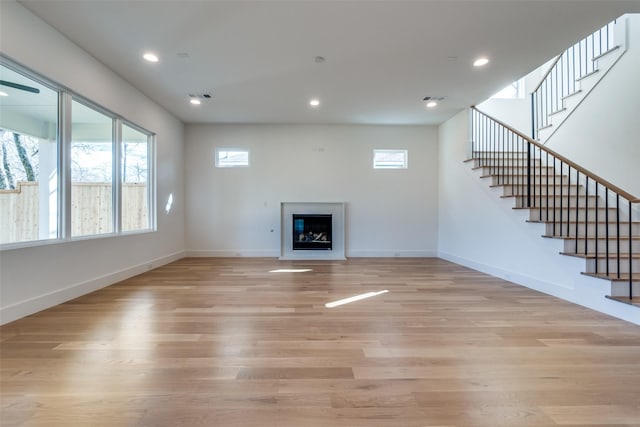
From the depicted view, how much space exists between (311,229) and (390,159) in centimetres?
237

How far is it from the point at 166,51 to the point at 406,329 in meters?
3.92

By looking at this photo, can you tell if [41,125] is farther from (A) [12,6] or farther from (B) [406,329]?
(B) [406,329]

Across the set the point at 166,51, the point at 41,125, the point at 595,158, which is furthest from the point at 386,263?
the point at 41,125

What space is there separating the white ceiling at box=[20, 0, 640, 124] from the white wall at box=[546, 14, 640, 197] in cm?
116

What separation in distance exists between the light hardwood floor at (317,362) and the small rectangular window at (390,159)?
3506 mm

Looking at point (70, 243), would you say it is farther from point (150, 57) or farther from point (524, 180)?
point (524, 180)

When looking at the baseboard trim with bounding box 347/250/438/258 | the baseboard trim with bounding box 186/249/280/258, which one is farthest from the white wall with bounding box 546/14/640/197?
the baseboard trim with bounding box 186/249/280/258

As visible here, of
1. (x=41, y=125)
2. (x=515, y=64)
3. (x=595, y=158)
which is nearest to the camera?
(x=41, y=125)

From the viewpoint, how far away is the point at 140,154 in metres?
4.50

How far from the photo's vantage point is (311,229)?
5.90 metres

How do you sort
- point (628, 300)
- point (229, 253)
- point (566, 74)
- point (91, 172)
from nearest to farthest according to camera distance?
point (628, 300) → point (91, 172) → point (566, 74) → point (229, 253)

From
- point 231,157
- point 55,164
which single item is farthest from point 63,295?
point 231,157

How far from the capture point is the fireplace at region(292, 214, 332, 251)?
→ 5844 millimetres

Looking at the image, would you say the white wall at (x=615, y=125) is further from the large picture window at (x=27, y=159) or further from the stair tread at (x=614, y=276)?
the large picture window at (x=27, y=159)
